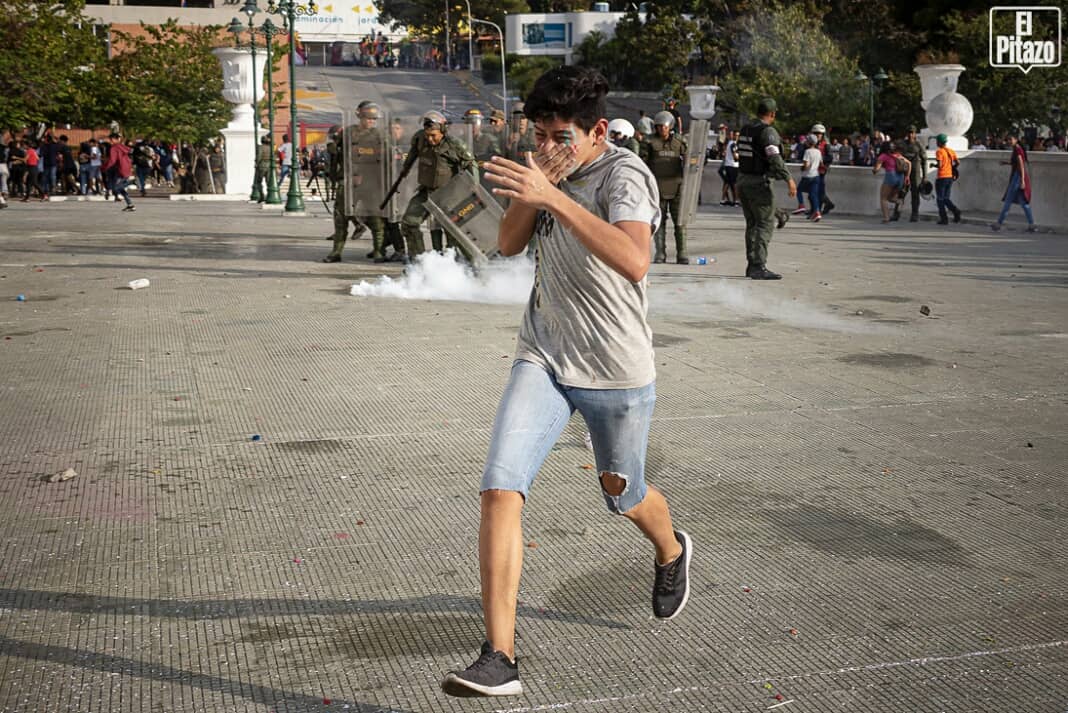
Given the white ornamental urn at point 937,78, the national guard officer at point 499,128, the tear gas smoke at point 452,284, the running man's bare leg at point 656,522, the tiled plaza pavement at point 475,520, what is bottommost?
the tiled plaza pavement at point 475,520

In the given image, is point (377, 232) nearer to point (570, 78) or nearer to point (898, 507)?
point (898, 507)

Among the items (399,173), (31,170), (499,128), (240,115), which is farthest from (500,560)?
(240,115)

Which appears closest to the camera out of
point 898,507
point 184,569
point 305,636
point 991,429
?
point 305,636

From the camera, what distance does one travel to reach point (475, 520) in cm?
554

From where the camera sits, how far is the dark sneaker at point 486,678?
3518mm

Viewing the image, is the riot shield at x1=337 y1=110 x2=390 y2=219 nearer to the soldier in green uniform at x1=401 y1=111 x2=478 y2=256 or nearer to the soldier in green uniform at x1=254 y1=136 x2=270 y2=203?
the soldier in green uniform at x1=401 y1=111 x2=478 y2=256

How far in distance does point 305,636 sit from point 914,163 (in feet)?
76.8

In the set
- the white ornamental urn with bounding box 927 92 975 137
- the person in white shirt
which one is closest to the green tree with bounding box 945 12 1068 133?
the white ornamental urn with bounding box 927 92 975 137

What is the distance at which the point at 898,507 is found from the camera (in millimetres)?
5719

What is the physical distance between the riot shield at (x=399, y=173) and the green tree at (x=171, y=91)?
85.2 feet

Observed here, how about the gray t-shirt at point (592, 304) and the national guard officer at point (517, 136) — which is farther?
the national guard officer at point (517, 136)

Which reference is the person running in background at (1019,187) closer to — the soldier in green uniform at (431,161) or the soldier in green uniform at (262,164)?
the soldier in green uniform at (431,161)

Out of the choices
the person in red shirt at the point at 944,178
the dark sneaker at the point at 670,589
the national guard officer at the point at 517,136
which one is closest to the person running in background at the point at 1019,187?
the person in red shirt at the point at 944,178

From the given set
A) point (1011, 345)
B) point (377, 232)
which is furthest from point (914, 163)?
point (1011, 345)
